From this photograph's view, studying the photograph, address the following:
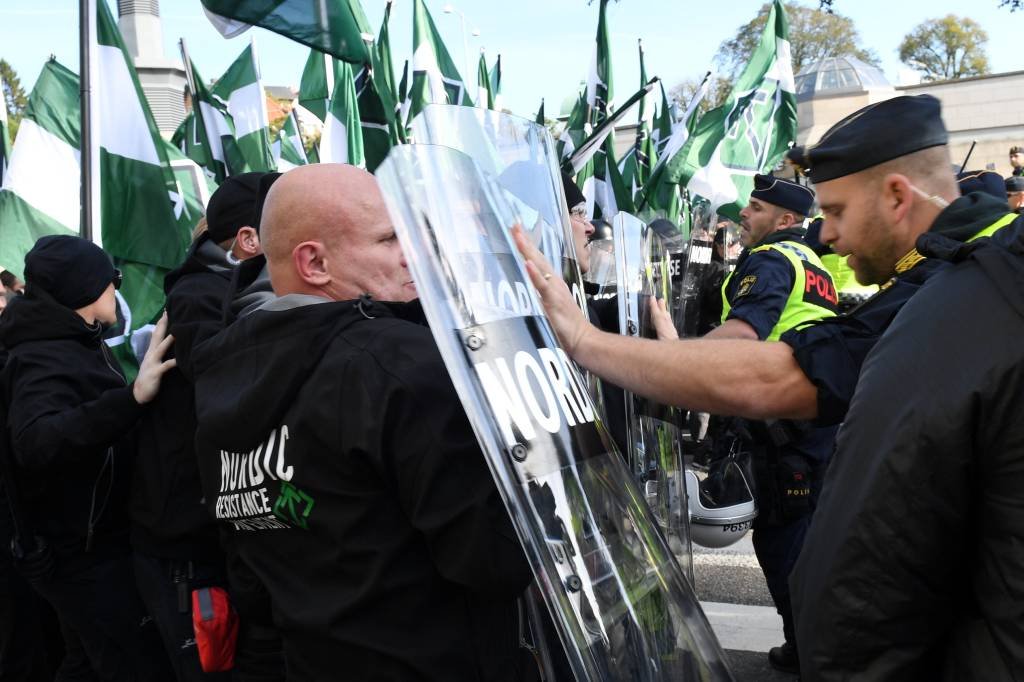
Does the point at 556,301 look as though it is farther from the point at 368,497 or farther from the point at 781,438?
the point at 781,438

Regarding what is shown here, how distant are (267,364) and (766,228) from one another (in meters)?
3.95

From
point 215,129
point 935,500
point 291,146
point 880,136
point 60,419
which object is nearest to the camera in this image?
point 935,500

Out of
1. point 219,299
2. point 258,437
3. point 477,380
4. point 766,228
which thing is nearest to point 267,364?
point 258,437

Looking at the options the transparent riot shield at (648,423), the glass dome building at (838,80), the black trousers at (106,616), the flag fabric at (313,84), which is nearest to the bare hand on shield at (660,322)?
the transparent riot shield at (648,423)

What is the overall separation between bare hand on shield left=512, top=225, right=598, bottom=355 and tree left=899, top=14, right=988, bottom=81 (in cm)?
4903

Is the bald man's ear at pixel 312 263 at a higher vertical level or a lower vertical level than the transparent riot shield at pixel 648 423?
higher

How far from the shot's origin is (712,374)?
203cm

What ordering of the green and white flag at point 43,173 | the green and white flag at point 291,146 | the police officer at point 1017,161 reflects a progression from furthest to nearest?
the police officer at point 1017,161 → the green and white flag at point 291,146 → the green and white flag at point 43,173

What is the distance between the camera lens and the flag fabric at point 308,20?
443cm

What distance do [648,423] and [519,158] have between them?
3.24 ft

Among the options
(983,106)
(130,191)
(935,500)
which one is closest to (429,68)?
(130,191)

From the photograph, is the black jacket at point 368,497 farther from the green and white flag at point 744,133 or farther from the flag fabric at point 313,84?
the green and white flag at point 744,133

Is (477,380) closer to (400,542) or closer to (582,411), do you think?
(582,411)

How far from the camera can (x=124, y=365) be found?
466 centimetres
